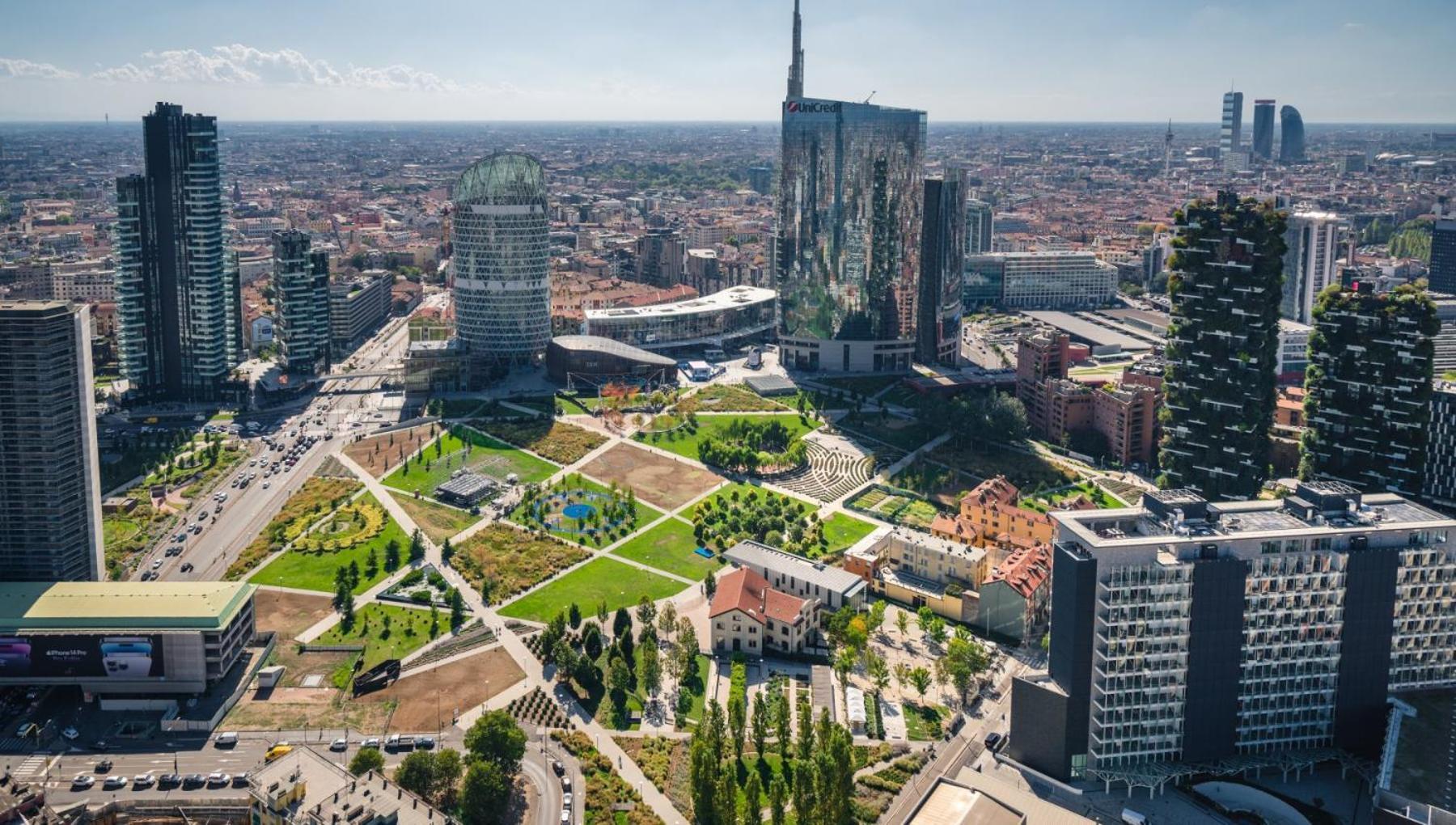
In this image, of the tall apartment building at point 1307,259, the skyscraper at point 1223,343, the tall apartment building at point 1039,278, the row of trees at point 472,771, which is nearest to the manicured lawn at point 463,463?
the row of trees at point 472,771

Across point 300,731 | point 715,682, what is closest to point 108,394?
point 300,731

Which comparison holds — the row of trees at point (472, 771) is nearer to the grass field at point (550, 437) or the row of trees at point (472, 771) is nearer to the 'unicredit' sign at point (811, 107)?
the grass field at point (550, 437)

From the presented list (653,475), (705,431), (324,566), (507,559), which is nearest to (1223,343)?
(653,475)

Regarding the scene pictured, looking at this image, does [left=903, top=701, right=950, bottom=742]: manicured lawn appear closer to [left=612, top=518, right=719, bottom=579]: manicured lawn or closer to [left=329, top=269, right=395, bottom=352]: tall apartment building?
[left=612, top=518, right=719, bottom=579]: manicured lawn

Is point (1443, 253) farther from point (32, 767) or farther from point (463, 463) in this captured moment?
point (32, 767)

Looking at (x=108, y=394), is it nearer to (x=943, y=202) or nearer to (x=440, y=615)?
(x=440, y=615)

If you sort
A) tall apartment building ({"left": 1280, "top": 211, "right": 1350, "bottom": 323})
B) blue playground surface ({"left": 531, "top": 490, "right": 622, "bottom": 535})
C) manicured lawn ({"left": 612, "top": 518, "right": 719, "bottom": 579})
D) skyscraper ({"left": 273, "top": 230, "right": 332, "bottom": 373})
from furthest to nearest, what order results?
tall apartment building ({"left": 1280, "top": 211, "right": 1350, "bottom": 323}), skyscraper ({"left": 273, "top": 230, "right": 332, "bottom": 373}), blue playground surface ({"left": 531, "top": 490, "right": 622, "bottom": 535}), manicured lawn ({"left": 612, "top": 518, "right": 719, "bottom": 579})

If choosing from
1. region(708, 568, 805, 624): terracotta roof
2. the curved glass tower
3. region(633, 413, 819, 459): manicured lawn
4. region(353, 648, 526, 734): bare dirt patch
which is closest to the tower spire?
the curved glass tower
